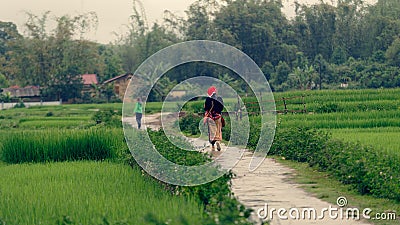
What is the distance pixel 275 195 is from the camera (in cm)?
883

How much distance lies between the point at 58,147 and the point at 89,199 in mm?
6146

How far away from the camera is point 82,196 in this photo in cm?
729

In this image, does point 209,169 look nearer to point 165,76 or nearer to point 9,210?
point 9,210

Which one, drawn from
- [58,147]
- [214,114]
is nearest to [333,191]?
[214,114]

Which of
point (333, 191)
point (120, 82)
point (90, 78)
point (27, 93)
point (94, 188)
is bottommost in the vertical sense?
point (333, 191)

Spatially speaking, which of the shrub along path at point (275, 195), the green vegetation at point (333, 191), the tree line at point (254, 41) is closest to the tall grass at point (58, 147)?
the shrub along path at point (275, 195)

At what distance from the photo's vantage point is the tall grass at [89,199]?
18.6 feet

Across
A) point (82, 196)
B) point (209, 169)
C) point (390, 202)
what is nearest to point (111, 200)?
point (82, 196)

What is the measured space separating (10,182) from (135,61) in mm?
60232

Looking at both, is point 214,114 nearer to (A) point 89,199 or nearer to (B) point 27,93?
(A) point 89,199

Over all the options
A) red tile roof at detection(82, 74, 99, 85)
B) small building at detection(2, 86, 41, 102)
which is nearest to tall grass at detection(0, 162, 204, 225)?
small building at detection(2, 86, 41, 102)

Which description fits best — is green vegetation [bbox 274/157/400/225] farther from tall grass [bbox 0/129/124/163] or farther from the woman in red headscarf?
tall grass [bbox 0/129/124/163]

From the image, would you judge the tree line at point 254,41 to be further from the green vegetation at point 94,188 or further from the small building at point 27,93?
the green vegetation at point 94,188

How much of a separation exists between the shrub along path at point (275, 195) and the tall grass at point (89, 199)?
2.85ft
